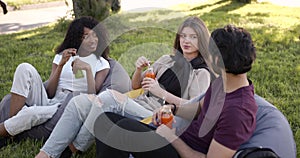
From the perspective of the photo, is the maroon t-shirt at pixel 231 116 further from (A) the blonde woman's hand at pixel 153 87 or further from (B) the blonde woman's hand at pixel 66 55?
(B) the blonde woman's hand at pixel 66 55

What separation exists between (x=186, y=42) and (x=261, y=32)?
13.8 ft

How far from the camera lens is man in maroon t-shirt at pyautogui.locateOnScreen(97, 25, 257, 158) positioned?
6.31 feet

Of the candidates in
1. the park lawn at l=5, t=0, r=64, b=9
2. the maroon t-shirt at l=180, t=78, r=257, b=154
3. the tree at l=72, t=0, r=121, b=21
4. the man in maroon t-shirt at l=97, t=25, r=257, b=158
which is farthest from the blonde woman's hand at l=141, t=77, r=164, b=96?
the park lawn at l=5, t=0, r=64, b=9

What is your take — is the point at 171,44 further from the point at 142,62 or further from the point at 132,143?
the point at 132,143

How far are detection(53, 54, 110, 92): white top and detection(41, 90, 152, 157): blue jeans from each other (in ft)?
1.62

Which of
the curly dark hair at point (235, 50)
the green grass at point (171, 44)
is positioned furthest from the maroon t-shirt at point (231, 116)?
the green grass at point (171, 44)

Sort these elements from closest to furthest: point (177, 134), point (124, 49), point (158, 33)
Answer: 1. point (177, 134)
2. point (124, 49)
3. point (158, 33)

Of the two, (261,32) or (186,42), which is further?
(261,32)

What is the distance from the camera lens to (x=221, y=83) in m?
2.16

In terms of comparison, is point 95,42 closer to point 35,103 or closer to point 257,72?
point 35,103

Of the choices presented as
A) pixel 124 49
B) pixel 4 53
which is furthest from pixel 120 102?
pixel 4 53

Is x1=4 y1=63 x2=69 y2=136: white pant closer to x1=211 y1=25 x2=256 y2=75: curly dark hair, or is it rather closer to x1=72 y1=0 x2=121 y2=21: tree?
x1=211 y1=25 x2=256 y2=75: curly dark hair

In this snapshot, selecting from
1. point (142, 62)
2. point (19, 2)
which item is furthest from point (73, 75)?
point (19, 2)

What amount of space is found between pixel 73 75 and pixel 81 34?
323mm
